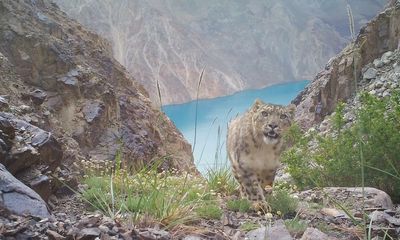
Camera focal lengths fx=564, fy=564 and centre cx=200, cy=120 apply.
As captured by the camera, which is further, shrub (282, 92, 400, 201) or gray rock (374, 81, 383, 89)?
gray rock (374, 81, 383, 89)

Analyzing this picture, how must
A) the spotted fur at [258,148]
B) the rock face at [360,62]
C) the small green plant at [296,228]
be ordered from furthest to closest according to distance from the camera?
the rock face at [360,62] < the spotted fur at [258,148] < the small green plant at [296,228]

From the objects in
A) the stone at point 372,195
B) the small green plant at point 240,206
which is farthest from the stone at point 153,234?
the stone at point 372,195

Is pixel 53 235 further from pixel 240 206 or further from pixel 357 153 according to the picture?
pixel 357 153

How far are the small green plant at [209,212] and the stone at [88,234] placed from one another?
1626 millimetres

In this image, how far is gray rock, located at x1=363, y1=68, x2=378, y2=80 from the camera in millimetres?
16531

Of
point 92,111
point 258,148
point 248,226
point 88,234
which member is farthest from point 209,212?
point 92,111

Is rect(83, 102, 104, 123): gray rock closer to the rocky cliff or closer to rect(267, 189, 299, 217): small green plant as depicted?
the rocky cliff

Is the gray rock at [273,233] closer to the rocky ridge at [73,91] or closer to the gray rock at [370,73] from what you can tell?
the rocky ridge at [73,91]

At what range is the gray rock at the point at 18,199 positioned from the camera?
12.0 feet

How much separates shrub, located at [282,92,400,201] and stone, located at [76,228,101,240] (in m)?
3.39

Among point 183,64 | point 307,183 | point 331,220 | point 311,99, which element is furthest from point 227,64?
point 331,220

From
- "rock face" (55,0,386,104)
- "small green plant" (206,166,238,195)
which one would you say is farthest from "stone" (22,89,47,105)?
"rock face" (55,0,386,104)

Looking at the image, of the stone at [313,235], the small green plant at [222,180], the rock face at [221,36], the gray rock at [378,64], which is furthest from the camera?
the rock face at [221,36]

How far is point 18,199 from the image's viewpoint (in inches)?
148
